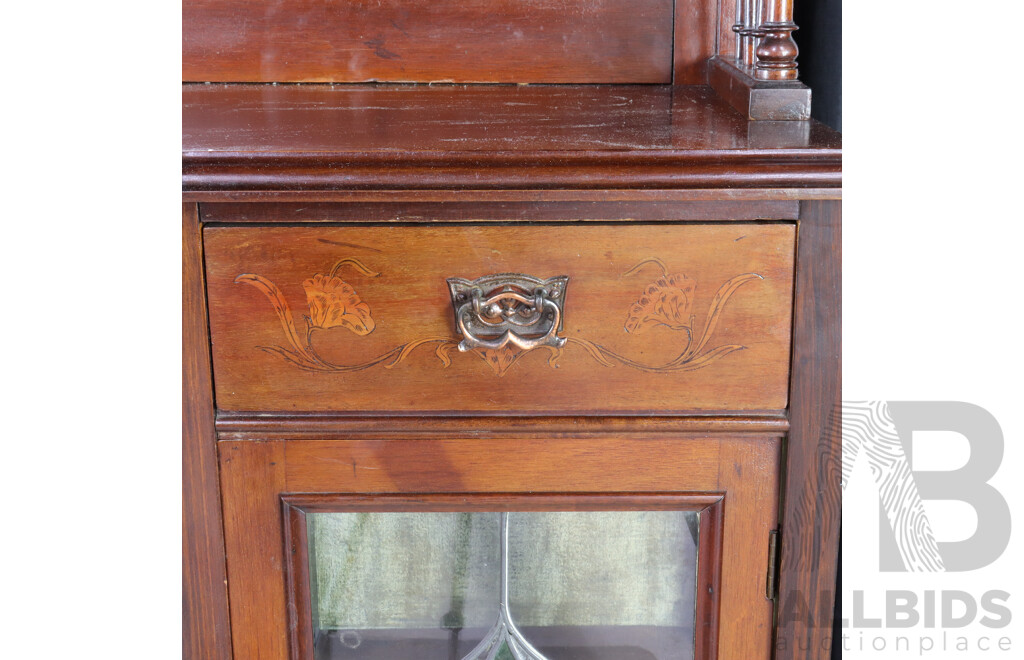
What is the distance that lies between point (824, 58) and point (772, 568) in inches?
17.2

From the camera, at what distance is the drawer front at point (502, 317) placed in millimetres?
559

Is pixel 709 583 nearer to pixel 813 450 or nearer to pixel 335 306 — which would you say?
pixel 813 450

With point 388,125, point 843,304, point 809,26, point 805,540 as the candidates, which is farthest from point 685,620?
point 809,26

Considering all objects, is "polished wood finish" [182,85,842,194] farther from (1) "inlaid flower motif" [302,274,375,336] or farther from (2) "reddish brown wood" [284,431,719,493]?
(2) "reddish brown wood" [284,431,719,493]

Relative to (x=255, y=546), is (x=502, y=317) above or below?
Answer: above

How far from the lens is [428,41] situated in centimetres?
79

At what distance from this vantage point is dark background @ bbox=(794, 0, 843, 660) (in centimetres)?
75

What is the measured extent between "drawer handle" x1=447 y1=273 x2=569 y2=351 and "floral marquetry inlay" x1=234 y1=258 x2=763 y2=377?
14mm

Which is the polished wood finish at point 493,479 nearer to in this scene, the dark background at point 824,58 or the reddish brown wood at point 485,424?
the reddish brown wood at point 485,424

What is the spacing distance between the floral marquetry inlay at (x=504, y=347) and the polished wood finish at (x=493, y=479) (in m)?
0.06

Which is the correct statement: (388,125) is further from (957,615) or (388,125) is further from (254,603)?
(957,615)

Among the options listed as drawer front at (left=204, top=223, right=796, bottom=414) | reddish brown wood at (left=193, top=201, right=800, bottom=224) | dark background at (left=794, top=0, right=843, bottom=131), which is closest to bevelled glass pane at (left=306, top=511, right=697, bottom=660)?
drawer front at (left=204, top=223, right=796, bottom=414)

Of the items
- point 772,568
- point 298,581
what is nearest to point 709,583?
point 772,568

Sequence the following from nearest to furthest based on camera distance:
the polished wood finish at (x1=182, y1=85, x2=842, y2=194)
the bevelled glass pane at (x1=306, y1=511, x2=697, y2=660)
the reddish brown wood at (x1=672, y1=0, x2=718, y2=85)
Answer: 1. the polished wood finish at (x1=182, y1=85, x2=842, y2=194)
2. the bevelled glass pane at (x1=306, y1=511, x2=697, y2=660)
3. the reddish brown wood at (x1=672, y1=0, x2=718, y2=85)
